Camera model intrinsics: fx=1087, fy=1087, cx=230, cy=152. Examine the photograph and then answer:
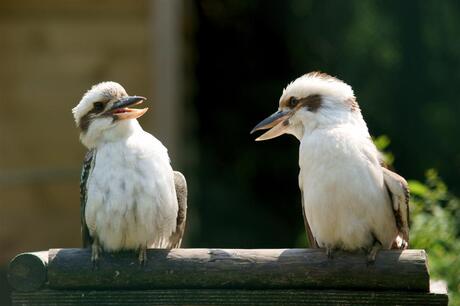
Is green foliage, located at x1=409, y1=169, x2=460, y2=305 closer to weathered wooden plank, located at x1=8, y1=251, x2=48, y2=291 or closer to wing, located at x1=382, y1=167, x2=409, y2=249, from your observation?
wing, located at x1=382, y1=167, x2=409, y2=249

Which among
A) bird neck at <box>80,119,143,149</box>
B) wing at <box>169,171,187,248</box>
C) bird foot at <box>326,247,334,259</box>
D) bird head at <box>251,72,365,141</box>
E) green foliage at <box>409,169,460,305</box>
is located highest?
bird head at <box>251,72,365,141</box>

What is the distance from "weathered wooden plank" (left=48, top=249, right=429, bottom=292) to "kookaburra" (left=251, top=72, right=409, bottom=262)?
0.16 metres

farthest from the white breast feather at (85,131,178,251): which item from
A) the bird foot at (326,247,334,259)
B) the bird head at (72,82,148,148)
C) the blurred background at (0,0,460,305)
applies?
the blurred background at (0,0,460,305)

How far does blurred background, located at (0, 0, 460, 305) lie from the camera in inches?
305

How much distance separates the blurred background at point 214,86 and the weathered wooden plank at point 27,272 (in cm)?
370

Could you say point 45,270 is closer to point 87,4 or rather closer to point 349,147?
point 349,147

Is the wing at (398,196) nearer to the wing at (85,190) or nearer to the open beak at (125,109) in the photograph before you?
the open beak at (125,109)

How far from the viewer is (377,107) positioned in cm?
775

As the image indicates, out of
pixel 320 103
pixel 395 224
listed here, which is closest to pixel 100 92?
pixel 320 103

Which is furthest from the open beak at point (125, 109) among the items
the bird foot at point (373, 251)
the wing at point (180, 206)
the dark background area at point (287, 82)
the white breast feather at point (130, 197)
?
the dark background area at point (287, 82)

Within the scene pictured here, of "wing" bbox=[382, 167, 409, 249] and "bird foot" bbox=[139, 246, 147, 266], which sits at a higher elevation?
"wing" bbox=[382, 167, 409, 249]

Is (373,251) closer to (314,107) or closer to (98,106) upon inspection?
(314,107)

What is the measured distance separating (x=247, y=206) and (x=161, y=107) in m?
1.02

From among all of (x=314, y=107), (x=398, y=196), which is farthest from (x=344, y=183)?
(x=314, y=107)
